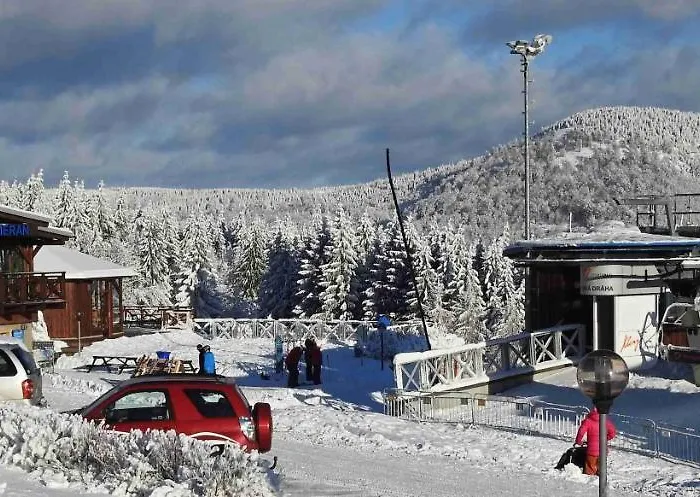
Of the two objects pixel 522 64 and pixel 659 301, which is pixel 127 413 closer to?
pixel 659 301

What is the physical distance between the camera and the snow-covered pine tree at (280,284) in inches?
2958

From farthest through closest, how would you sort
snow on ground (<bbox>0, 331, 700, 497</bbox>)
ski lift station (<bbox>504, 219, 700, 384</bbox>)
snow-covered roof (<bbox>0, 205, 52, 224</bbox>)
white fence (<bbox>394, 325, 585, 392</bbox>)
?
1. snow-covered roof (<bbox>0, 205, 52, 224</bbox>)
2. ski lift station (<bbox>504, 219, 700, 384</bbox>)
3. white fence (<bbox>394, 325, 585, 392</bbox>)
4. snow on ground (<bbox>0, 331, 700, 497</bbox>)

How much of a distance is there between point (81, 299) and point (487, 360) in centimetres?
2166

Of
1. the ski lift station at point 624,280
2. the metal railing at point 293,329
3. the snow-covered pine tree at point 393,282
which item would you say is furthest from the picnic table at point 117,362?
the snow-covered pine tree at point 393,282

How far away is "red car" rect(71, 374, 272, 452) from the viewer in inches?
480

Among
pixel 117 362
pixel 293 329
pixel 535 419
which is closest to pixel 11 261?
pixel 117 362

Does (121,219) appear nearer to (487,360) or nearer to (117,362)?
(117,362)

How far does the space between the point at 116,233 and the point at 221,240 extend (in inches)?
2308

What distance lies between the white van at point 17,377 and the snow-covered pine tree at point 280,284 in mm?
57104

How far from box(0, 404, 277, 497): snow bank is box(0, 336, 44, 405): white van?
5.22 m

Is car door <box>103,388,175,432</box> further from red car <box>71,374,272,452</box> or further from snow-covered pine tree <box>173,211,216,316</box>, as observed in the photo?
snow-covered pine tree <box>173,211,216,316</box>

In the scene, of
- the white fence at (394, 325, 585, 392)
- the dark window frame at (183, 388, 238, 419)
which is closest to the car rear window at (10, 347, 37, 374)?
the dark window frame at (183, 388, 238, 419)

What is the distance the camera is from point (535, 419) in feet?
73.2

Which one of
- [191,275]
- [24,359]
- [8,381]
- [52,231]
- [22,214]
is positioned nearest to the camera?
[8,381]
